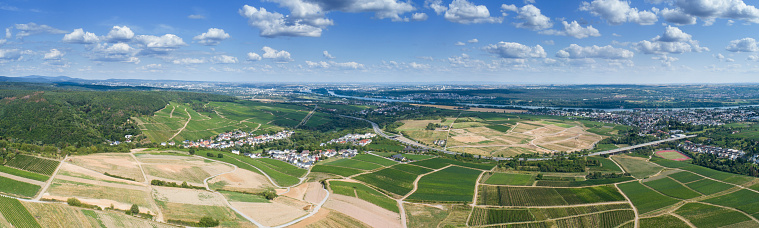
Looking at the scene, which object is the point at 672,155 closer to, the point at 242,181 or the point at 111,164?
the point at 242,181

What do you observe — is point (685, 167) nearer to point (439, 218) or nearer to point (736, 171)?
point (736, 171)

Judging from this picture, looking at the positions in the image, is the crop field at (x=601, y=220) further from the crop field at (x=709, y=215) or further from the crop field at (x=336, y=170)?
the crop field at (x=336, y=170)

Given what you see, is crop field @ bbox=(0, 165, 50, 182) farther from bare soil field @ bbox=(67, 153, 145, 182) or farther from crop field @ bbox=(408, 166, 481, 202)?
crop field @ bbox=(408, 166, 481, 202)

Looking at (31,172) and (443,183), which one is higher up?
(31,172)

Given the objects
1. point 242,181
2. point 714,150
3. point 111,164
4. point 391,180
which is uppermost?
point 111,164

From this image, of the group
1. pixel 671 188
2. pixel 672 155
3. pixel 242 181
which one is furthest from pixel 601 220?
pixel 672 155

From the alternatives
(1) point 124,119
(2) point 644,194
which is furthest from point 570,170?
(1) point 124,119
